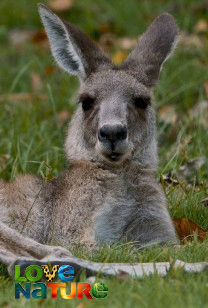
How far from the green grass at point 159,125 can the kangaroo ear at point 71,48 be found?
0.97 m

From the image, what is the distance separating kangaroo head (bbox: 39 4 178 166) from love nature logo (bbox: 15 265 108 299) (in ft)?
4.89

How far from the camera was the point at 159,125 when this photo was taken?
30.2ft

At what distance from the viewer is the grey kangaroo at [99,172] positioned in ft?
19.7

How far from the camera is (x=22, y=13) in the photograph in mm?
13070

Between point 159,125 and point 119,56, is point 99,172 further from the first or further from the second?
point 119,56

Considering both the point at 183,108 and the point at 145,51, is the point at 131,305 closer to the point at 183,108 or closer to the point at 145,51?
the point at 145,51

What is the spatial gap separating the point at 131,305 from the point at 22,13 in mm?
9619

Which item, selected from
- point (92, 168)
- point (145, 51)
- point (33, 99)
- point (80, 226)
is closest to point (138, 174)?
point (92, 168)

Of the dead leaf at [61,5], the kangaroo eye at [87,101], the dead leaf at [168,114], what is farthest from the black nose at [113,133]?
the dead leaf at [61,5]

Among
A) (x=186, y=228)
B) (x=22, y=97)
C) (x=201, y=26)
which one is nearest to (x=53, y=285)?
(x=186, y=228)

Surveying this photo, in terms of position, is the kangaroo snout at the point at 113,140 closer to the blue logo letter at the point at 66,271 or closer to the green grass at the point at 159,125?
the green grass at the point at 159,125

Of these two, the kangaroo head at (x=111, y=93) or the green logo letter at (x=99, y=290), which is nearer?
the green logo letter at (x=99, y=290)

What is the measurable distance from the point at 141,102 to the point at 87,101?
48cm

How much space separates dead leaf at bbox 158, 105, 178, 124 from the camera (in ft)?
29.7
